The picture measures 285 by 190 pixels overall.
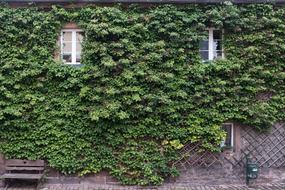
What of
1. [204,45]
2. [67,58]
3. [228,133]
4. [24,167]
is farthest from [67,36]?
[228,133]

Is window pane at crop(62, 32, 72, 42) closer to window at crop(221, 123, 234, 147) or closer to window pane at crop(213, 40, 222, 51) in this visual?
window pane at crop(213, 40, 222, 51)

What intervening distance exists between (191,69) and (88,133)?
322cm

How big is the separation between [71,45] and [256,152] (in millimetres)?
5890

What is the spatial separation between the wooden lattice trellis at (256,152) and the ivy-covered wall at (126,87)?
343 mm

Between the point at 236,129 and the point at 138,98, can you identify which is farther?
the point at 236,129

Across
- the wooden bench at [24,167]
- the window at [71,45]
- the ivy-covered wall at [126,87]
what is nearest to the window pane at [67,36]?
the window at [71,45]

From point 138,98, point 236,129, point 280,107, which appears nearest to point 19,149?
point 138,98

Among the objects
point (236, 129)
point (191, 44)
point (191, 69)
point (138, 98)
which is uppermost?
point (191, 44)

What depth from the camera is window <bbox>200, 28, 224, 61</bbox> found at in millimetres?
11734

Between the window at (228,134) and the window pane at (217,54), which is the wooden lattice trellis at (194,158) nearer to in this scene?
the window at (228,134)

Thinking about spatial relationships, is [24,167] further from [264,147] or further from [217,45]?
[264,147]

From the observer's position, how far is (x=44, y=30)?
36.5ft

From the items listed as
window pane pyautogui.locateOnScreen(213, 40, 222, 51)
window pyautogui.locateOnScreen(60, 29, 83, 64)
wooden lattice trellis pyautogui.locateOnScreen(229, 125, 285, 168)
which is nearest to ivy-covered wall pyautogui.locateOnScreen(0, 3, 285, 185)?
window pyautogui.locateOnScreen(60, 29, 83, 64)

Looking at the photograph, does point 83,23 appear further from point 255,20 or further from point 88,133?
point 255,20
